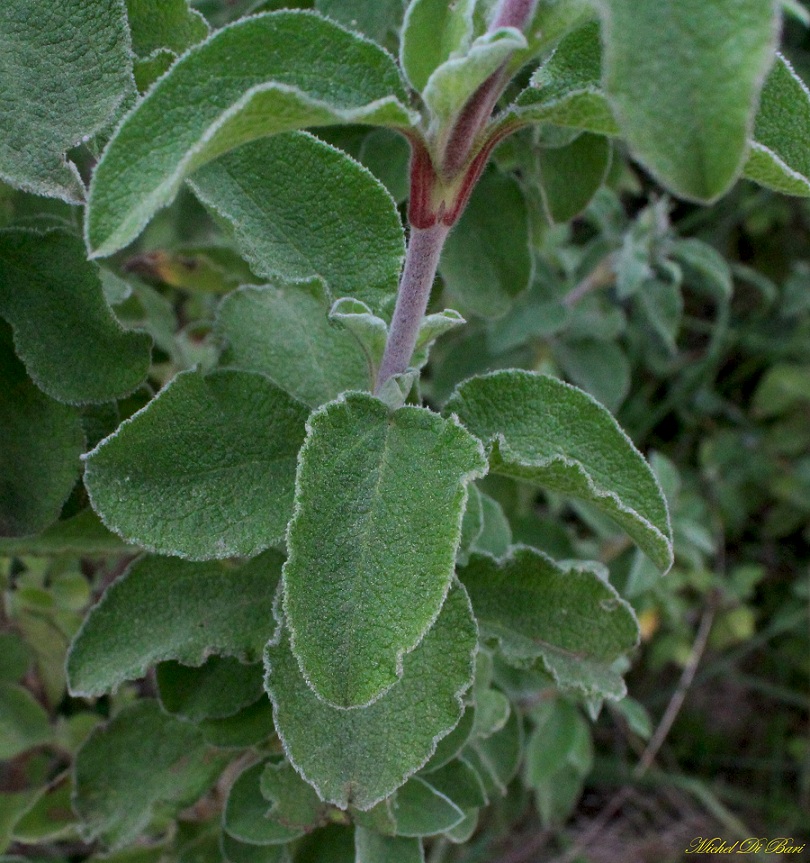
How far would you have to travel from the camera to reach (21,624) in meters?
1.37

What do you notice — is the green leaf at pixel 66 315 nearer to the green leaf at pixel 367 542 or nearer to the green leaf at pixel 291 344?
the green leaf at pixel 291 344

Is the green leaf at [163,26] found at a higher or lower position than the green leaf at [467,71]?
lower

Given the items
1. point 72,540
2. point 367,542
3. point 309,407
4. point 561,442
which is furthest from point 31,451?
point 561,442

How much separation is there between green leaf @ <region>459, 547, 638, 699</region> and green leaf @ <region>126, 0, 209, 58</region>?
60 cm

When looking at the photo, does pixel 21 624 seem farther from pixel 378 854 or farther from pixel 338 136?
pixel 338 136

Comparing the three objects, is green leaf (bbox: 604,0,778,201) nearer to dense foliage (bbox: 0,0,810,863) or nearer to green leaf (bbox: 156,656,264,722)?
dense foliage (bbox: 0,0,810,863)

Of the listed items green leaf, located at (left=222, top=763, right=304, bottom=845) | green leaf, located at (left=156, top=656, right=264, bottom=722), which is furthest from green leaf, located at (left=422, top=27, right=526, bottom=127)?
green leaf, located at (left=222, top=763, right=304, bottom=845)

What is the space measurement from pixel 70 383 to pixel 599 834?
90.1 inches

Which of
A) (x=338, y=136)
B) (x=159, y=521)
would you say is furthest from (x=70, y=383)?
(x=338, y=136)

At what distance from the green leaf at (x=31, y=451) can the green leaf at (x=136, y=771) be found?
0.37m

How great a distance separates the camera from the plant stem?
76 centimetres

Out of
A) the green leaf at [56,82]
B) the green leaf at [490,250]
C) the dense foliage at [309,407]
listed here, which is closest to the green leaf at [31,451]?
the dense foliage at [309,407]

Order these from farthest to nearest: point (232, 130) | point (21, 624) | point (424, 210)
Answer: point (21, 624)
point (424, 210)
point (232, 130)

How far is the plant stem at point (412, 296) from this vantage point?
76 cm
